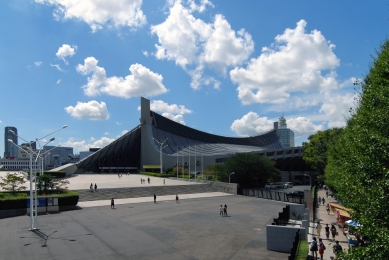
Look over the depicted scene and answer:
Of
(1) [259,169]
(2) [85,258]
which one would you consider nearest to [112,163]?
(1) [259,169]

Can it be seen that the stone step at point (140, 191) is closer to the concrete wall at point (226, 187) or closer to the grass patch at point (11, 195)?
the concrete wall at point (226, 187)

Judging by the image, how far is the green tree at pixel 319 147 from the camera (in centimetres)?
3797

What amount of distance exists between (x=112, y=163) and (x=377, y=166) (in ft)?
201

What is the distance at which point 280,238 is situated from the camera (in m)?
12.7

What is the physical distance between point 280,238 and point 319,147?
99.5 ft

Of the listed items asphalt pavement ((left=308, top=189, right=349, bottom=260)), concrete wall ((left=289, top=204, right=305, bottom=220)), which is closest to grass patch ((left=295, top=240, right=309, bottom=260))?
asphalt pavement ((left=308, top=189, right=349, bottom=260))

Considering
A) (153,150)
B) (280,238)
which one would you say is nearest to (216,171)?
(153,150)

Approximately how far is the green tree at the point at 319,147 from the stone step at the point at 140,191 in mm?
13390

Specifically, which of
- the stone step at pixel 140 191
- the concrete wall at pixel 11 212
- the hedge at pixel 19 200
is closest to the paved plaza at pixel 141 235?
the concrete wall at pixel 11 212

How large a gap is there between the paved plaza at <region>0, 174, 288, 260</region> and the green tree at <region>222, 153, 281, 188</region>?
18040mm

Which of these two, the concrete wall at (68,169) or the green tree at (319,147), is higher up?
the green tree at (319,147)

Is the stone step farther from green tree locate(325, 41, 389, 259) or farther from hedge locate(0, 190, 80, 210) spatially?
green tree locate(325, 41, 389, 259)

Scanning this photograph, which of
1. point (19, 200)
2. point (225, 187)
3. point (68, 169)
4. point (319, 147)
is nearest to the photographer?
point (19, 200)

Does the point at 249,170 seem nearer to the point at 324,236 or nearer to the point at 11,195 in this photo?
the point at 324,236
